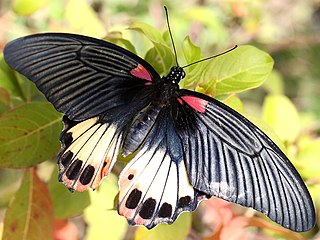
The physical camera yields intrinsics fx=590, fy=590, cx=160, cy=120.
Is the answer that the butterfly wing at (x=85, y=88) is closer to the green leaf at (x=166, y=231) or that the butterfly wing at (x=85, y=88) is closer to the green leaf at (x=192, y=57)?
the green leaf at (x=192, y=57)

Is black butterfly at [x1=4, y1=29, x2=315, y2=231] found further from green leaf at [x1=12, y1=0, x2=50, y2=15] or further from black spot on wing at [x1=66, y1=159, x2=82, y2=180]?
green leaf at [x1=12, y1=0, x2=50, y2=15]

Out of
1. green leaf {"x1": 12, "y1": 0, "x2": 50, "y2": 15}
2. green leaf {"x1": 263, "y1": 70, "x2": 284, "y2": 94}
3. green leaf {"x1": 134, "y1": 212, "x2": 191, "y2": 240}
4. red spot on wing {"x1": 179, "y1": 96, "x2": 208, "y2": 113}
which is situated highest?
green leaf {"x1": 12, "y1": 0, "x2": 50, "y2": 15}

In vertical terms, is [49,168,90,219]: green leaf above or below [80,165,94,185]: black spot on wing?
below

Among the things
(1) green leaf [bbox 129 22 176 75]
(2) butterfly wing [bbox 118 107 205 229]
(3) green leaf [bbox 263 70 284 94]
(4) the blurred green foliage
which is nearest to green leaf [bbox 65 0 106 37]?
(4) the blurred green foliage

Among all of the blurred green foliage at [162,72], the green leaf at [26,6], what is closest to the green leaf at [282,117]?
the blurred green foliage at [162,72]

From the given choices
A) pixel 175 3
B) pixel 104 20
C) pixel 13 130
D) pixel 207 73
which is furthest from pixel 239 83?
pixel 175 3

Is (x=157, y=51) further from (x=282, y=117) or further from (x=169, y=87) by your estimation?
(x=282, y=117)
